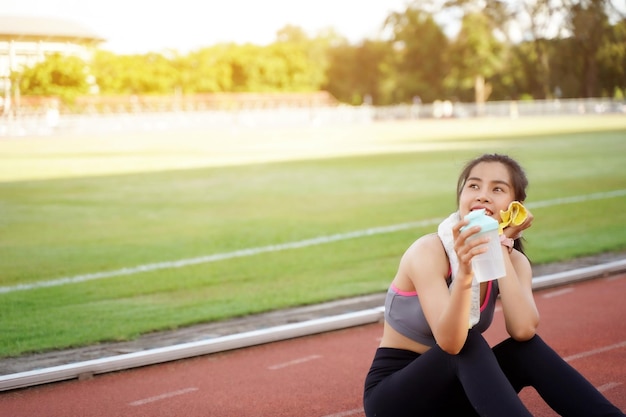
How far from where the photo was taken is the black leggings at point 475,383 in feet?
11.0

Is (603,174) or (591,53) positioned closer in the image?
(603,174)

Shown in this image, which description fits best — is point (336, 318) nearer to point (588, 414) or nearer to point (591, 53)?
point (588, 414)

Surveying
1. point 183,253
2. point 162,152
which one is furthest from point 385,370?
point 162,152

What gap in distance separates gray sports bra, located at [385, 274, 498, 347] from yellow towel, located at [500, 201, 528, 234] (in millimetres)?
286

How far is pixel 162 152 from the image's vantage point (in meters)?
35.2

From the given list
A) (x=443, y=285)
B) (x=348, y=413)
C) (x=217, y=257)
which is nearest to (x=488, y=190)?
(x=443, y=285)

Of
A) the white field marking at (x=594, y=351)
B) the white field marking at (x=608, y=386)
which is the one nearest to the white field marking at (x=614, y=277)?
the white field marking at (x=594, y=351)

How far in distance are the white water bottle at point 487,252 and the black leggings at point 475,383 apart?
42 cm

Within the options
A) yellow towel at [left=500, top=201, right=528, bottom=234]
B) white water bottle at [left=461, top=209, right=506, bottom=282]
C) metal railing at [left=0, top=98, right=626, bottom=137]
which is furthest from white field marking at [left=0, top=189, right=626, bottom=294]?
metal railing at [left=0, top=98, right=626, bottom=137]

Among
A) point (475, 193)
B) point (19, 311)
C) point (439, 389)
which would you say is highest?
point (475, 193)

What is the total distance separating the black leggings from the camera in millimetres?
3365

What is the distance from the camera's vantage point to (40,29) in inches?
688

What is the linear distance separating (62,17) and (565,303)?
17308mm

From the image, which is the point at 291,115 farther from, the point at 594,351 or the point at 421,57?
the point at 594,351
